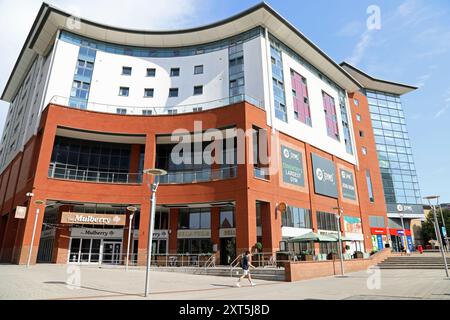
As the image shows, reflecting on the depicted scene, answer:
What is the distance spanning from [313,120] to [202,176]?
16625 mm

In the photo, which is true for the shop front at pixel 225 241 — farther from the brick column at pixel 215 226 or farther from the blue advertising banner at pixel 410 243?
the blue advertising banner at pixel 410 243

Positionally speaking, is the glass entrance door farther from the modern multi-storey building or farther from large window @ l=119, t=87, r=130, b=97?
large window @ l=119, t=87, r=130, b=97

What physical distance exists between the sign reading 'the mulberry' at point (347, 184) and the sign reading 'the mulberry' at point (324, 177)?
2.50 metres

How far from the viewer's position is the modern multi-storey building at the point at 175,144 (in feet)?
82.8

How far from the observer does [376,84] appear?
54.0 metres

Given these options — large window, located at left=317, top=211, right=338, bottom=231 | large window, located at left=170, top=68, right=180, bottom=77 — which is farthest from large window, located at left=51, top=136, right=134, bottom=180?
large window, located at left=317, top=211, right=338, bottom=231

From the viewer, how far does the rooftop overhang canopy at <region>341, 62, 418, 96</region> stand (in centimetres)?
5000

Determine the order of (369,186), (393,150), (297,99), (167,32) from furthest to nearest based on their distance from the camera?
(393,150)
(369,186)
(297,99)
(167,32)

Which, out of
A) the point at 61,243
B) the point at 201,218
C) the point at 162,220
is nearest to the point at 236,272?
the point at 201,218

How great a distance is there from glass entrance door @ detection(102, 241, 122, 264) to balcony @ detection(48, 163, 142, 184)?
584 centimetres

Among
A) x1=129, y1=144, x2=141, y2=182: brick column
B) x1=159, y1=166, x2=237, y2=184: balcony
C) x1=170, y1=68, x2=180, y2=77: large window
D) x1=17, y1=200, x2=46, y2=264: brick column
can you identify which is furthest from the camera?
x1=170, y1=68, x2=180, y2=77: large window

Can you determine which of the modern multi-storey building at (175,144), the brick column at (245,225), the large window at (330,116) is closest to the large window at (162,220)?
the modern multi-storey building at (175,144)

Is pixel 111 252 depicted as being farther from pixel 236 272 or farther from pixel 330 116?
pixel 330 116

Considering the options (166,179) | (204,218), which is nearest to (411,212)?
(204,218)
